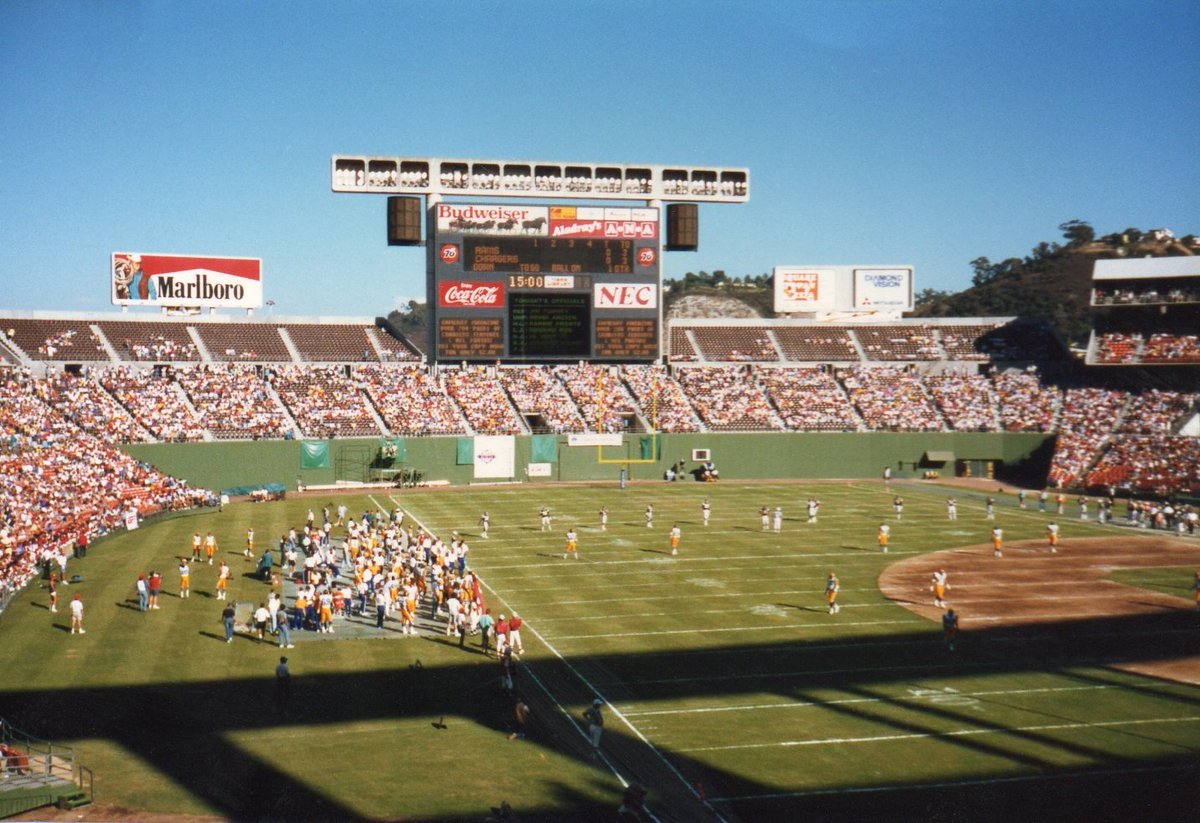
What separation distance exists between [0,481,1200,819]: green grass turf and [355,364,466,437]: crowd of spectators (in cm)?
2510

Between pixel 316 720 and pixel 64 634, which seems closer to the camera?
pixel 316 720

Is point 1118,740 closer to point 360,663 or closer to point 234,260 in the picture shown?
point 360,663

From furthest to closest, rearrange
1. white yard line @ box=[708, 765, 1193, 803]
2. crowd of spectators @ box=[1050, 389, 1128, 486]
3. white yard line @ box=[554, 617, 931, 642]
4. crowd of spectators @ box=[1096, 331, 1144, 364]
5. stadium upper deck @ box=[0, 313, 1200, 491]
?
crowd of spectators @ box=[1096, 331, 1144, 364], crowd of spectators @ box=[1050, 389, 1128, 486], stadium upper deck @ box=[0, 313, 1200, 491], white yard line @ box=[554, 617, 931, 642], white yard line @ box=[708, 765, 1193, 803]

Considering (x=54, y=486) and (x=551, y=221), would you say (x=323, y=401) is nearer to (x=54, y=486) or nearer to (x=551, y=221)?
(x=551, y=221)

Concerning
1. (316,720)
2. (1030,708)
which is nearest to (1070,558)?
(1030,708)

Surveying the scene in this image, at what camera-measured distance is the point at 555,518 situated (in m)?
45.8

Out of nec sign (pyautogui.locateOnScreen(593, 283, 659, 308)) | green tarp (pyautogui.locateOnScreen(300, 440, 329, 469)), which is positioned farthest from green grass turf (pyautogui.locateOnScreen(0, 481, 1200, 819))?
nec sign (pyautogui.locateOnScreen(593, 283, 659, 308))

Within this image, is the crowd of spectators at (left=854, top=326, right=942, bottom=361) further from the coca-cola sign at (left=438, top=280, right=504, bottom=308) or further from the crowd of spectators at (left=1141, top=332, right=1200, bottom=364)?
the coca-cola sign at (left=438, top=280, right=504, bottom=308)

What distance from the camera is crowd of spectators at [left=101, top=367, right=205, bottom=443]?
52969 millimetres

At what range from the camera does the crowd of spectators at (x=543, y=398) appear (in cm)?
6109

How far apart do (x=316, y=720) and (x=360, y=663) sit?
3.82 metres

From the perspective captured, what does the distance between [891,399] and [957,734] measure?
49757mm

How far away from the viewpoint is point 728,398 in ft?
218

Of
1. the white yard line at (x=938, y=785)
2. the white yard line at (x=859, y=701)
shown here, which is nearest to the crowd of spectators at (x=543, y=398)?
the white yard line at (x=859, y=701)
